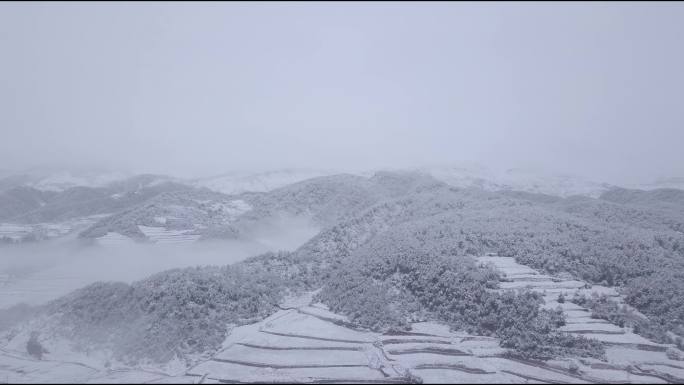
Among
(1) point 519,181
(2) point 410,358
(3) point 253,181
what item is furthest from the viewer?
(1) point 519,181

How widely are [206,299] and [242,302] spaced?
4.18ft

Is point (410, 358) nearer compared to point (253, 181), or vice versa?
point (410, 358)

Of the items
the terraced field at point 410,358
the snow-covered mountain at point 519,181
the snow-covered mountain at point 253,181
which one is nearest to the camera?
the terraced field at point 410,358

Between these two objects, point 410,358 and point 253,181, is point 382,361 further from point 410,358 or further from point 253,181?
point 253,181

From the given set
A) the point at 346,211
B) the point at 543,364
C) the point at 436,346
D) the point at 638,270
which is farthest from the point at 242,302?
the point at 346,211

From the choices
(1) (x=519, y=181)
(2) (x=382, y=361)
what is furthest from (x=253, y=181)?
(2) (x=382, y=361)

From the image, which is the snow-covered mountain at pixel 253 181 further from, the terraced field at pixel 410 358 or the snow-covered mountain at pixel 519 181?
the terraced field at pixel 410 358

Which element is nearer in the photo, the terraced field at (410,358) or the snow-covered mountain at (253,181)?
the terraced field at (410,358)

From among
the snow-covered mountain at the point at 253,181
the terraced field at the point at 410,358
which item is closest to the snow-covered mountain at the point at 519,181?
the snow-covered mountain at the point at 253,181

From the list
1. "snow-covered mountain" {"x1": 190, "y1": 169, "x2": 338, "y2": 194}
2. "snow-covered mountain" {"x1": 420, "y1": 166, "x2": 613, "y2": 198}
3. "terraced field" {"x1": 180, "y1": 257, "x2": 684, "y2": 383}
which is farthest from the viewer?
"snow-covered mountain" {"x1": 420, "y1": 166, "x2": 613, "y2": 198}

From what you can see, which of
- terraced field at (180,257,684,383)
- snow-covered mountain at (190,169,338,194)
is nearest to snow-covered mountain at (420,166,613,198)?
snow-covered mountain at (190,169,338,194)

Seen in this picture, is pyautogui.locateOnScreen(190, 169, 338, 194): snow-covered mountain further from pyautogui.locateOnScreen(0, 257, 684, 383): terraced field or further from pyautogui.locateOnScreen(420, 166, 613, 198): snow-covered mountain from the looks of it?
pyautogui.locateOnScreen(0, 257, 684, 383): terraced field

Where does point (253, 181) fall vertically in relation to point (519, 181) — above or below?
above

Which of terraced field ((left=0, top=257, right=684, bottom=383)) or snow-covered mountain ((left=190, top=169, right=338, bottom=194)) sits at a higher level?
snow-covered mountain ((left=190, top=169, right=338, bottom=194))
